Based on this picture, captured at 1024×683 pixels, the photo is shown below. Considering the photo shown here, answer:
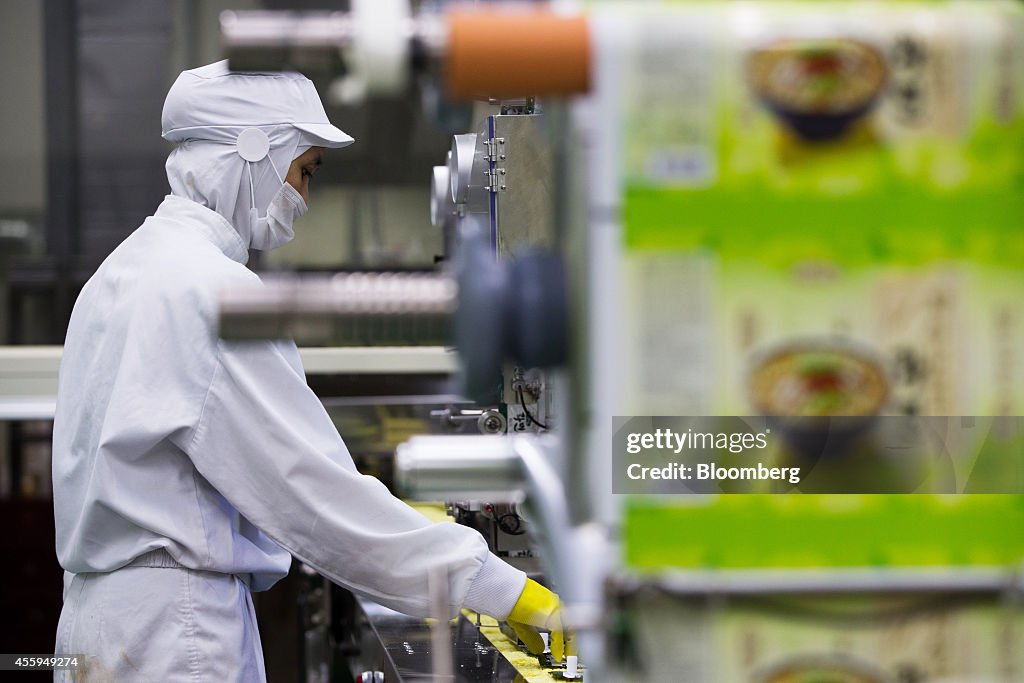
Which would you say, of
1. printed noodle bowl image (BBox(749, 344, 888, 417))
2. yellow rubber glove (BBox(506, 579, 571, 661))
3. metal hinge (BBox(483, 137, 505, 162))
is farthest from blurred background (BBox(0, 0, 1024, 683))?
metal hinge (BBox(483, 137, 505, 162))

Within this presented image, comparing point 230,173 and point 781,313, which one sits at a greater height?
point 230,173

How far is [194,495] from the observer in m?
1.73

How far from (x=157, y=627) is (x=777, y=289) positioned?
126 centimetres

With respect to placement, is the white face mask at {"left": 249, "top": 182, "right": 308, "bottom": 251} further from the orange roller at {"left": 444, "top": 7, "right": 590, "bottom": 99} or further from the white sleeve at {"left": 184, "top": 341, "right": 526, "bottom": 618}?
the orange roller at {"left": 444, "top": 7, "right": 590, "bottom": 99}

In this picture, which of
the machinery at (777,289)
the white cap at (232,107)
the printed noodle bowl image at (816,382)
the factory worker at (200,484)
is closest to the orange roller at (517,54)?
the machinery at (777,289)

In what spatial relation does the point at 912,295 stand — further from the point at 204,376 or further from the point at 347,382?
the point at 347,382

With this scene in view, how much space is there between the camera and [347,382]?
160 inches

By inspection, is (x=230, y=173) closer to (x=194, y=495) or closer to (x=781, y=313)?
(x=194, y=495)

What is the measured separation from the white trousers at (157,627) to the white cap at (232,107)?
Answer: 665 millimetres

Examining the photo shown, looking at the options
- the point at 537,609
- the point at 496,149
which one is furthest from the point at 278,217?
the point at 537,609

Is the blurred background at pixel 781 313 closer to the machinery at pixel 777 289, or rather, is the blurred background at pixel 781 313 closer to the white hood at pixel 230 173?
the machinery at pixel 777 289

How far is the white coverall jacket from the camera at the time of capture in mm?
1671

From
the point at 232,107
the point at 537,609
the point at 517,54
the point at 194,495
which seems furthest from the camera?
the point at 232,107

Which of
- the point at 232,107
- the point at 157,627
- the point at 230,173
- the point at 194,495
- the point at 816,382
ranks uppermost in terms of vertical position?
the point at 232,107
